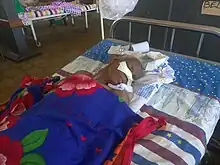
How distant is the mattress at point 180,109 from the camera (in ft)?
2.57

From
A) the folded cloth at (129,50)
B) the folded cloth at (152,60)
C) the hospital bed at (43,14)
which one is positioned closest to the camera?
the folded cloth at (152,60)

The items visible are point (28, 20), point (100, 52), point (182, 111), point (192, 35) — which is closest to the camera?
point (182, 111)

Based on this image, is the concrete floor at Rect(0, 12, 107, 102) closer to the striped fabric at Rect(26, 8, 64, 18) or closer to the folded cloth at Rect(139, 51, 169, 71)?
Answer: the striped fabric at Rect(26, 8, 64, 18)

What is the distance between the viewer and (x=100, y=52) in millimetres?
1481

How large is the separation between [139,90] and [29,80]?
62 centimetres

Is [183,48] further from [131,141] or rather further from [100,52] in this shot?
[131,141]

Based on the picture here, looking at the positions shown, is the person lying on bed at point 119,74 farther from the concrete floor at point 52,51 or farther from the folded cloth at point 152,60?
the concrete floor at point 52,51

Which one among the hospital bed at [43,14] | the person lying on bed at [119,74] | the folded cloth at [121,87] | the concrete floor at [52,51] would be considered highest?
the person lying on bed at [119,74]

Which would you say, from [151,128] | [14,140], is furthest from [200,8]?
[14,140]

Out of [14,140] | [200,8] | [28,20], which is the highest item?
[200,8]

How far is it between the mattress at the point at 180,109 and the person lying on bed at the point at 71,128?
0.08 metres

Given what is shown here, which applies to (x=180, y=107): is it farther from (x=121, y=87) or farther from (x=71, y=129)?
(x=71, y=129)

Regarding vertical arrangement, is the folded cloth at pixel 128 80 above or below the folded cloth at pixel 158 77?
above

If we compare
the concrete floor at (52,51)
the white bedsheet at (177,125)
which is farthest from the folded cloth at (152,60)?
the concrete floor at (52,51)
